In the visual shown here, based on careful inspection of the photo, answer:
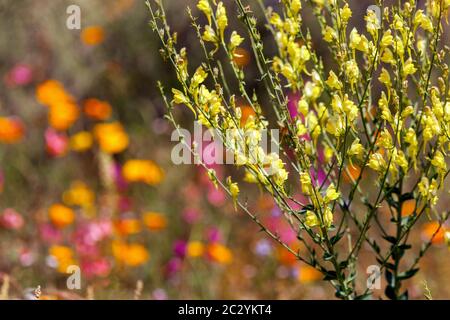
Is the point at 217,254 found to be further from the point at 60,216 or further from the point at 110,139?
the point at 110,139

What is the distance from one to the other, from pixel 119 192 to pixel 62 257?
0.93 metres

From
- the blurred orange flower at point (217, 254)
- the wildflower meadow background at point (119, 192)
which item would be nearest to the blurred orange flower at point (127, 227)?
the wildflower meadow background at point (119, 192)

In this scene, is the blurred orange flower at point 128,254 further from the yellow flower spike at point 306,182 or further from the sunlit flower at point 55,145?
the yellow flower spike at point 306,182

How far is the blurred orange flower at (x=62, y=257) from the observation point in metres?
3.19

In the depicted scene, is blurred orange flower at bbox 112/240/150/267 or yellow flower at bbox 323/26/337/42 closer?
yellow flower at bbox 323/26/337/42

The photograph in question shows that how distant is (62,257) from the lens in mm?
3283

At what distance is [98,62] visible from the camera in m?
5.45

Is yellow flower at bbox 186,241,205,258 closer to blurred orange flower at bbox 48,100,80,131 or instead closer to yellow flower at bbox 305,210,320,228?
blurred orange flower at bbox 48,100,80,131

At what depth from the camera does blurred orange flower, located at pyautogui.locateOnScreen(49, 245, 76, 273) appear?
3.19m

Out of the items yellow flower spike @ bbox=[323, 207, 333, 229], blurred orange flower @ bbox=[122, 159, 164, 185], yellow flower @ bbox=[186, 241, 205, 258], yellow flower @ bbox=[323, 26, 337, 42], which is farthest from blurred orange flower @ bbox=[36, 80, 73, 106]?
yellow flower spike @ bbox=[323, 207, 333, 229]
